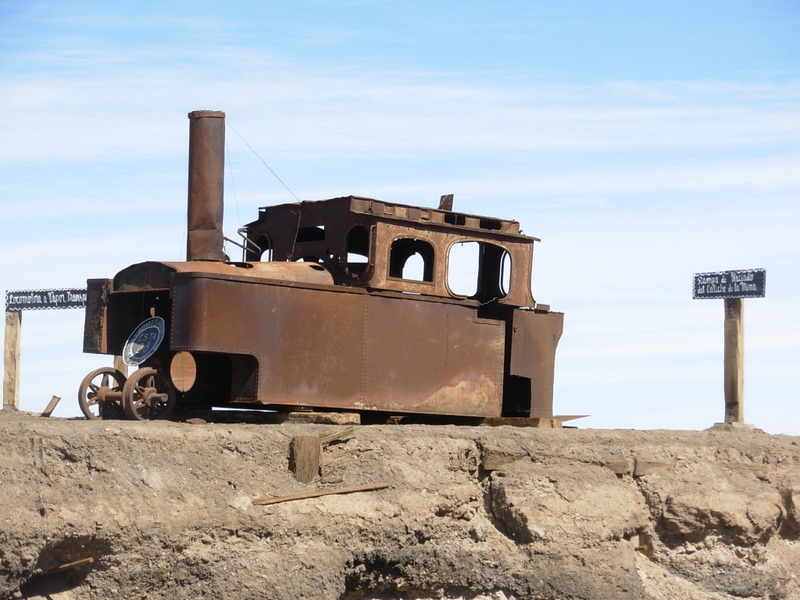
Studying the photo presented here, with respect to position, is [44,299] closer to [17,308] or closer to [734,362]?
[17,308]

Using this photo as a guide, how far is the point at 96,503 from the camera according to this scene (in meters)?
8.21

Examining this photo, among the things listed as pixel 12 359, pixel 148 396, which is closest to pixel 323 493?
pixel 148 396

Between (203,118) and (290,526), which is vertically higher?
(203,118)

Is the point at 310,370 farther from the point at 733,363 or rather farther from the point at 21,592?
the point at 733,363

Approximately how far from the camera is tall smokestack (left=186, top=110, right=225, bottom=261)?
37.9 feet

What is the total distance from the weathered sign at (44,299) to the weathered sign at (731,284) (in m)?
9.58

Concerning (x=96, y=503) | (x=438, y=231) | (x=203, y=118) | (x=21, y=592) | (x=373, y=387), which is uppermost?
(x=203, y=118)

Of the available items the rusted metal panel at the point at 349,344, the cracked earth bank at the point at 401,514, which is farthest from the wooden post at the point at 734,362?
the rusted metal panel at the point at 349,344

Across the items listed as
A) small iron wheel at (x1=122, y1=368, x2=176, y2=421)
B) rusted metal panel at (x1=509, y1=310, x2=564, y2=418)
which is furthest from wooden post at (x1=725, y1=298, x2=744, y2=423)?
small iron wheel at (x1=122, y1=368, x2=176, y2=421)

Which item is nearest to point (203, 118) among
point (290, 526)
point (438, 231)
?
point (438, 231)

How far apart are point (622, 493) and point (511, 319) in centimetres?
209

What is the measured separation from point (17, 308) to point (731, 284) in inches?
449

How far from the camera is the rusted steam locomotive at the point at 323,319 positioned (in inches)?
389

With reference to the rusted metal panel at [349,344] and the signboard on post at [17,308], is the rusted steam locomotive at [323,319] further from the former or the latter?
the signboard on post at [17,308]
